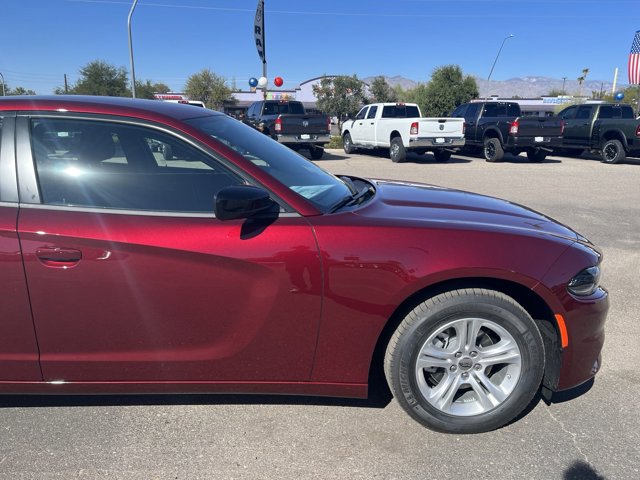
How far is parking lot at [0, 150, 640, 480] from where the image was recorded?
7.72 feet

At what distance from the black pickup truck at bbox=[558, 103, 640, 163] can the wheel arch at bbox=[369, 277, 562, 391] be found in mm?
15746

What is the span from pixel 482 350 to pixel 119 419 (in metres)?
2.01

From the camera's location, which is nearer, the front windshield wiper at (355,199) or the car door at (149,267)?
the car door at (149,267)

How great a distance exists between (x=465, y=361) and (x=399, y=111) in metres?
15.5

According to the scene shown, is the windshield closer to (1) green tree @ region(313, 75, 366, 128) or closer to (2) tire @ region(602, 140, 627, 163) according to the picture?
(2) tire @ region(602, 140, 627, 163)

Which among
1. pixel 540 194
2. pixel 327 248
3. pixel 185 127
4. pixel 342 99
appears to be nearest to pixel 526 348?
pixel 327 248

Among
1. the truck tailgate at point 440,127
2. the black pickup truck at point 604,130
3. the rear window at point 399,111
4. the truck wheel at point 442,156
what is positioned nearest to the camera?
the truck tailgate at point 440,127

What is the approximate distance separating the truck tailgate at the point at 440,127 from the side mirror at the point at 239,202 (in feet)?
44.8

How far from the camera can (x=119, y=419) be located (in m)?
2.74

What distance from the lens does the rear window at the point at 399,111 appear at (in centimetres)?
1705

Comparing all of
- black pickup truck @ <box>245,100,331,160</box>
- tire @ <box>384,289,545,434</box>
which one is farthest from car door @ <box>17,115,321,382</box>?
black pickup truck @ <box>245,100,331,160</box>

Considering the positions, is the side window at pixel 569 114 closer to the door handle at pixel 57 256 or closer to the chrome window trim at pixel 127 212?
the chrome window trim at pixel 127 212

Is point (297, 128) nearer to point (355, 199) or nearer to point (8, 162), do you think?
point (355, 199)

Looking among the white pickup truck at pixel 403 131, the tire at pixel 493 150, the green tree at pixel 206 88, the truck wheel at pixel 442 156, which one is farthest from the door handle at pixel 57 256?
the green tree at pixel 206 88
